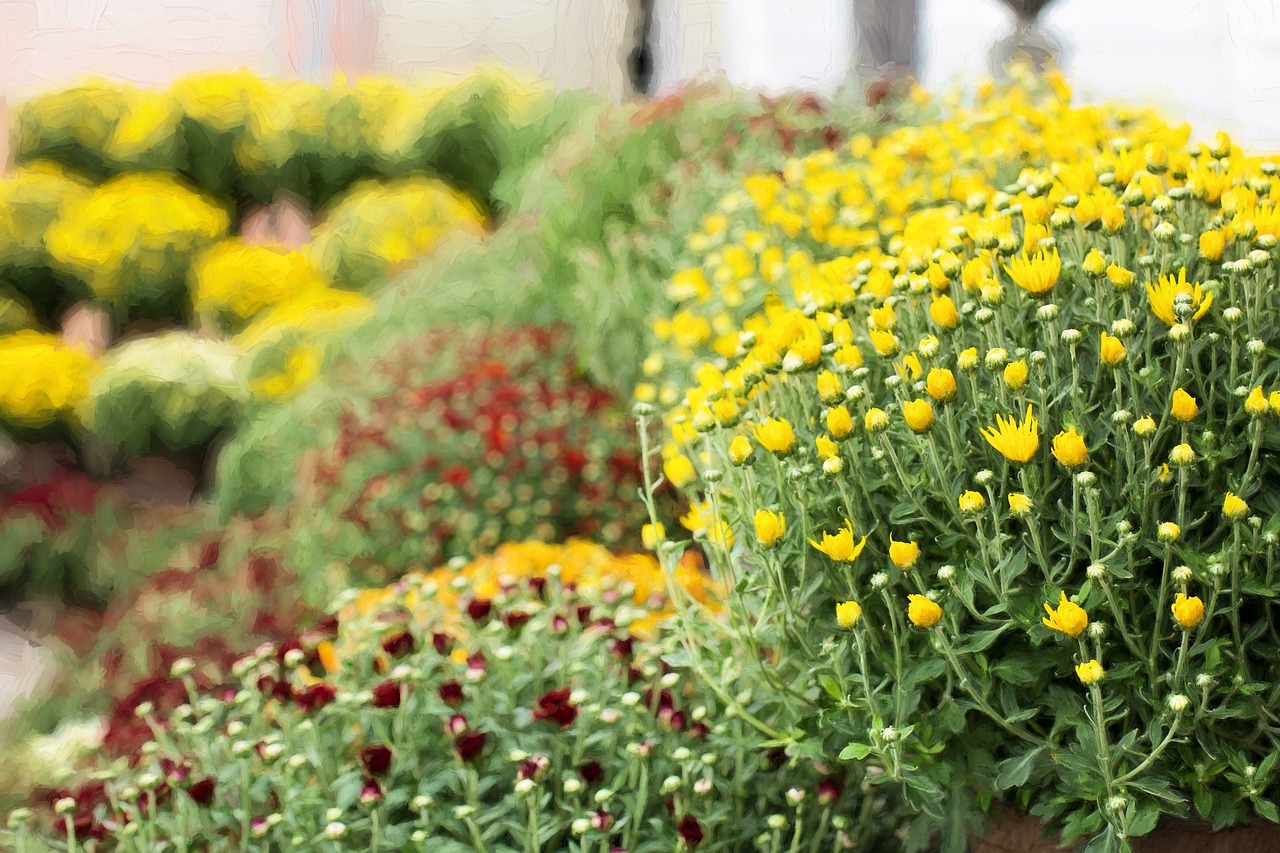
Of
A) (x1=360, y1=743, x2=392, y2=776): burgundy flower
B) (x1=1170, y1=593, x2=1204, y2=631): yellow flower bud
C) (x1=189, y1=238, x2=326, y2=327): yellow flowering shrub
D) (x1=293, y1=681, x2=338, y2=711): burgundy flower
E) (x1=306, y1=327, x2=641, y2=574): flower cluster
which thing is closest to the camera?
(x1=1170, y1=593, x2=1204, y2=631): yellow flower bud

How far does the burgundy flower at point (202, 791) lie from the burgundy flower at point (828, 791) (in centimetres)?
59

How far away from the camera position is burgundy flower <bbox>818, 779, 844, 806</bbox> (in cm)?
108

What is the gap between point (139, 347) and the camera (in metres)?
4.28

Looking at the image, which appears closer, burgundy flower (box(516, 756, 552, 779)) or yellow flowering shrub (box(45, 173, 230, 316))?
burgundy flower (box(516, 756, 552, 779))

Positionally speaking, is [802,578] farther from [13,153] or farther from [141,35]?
[141,35]

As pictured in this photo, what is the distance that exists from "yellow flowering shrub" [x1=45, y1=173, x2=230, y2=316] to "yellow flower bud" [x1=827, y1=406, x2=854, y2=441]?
442 cm

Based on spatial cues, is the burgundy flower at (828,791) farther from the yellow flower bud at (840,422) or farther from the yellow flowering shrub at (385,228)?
the yellow flowering shrub at (385,228)

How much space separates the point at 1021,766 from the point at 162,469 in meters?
3.94

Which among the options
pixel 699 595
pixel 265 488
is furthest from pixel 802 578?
pixel 265 488

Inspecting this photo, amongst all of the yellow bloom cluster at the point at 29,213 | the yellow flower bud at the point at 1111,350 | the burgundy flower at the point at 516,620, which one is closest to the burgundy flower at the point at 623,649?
the burgundy flower at the point at 516,620

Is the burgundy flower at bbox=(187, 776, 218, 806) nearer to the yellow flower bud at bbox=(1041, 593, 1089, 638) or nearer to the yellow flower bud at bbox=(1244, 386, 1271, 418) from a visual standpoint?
the yellow flower bud at bbox=(1041, 593, 1089, 638)

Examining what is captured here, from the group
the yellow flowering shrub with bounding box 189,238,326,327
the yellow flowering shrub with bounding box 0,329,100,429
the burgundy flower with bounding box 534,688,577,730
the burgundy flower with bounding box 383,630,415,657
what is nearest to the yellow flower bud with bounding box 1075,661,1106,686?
the burgundy flower with bounding box 534,688,577,730

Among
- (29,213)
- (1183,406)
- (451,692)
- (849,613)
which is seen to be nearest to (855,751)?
(849,613)

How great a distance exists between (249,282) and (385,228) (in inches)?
23.6
